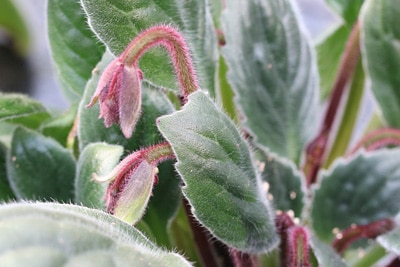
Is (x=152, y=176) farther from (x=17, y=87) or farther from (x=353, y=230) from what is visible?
(x=17, y=87)

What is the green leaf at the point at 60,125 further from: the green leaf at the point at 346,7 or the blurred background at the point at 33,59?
the blurred background at the point at 33,59

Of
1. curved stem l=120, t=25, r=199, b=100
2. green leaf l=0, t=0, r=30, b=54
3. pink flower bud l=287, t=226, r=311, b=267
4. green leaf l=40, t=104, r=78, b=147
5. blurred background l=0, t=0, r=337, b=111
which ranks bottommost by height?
blurred background l=0, t=0, r=337, b=111

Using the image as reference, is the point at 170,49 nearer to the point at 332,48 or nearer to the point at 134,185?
the point at 134,185

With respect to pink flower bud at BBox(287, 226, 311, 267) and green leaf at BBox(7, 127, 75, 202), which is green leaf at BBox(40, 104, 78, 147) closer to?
green leaf at BBox(7, 127, 75, 202)

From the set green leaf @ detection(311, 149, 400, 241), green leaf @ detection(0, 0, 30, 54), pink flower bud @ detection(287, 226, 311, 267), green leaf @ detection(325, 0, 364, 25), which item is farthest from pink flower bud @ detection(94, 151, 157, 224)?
green leaf @ detection(0, 0, 30, 54)

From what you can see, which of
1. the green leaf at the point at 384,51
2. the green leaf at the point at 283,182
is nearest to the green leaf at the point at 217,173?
the green leaf at the point at 283,182

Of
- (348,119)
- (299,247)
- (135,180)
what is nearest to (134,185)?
(135,180)
